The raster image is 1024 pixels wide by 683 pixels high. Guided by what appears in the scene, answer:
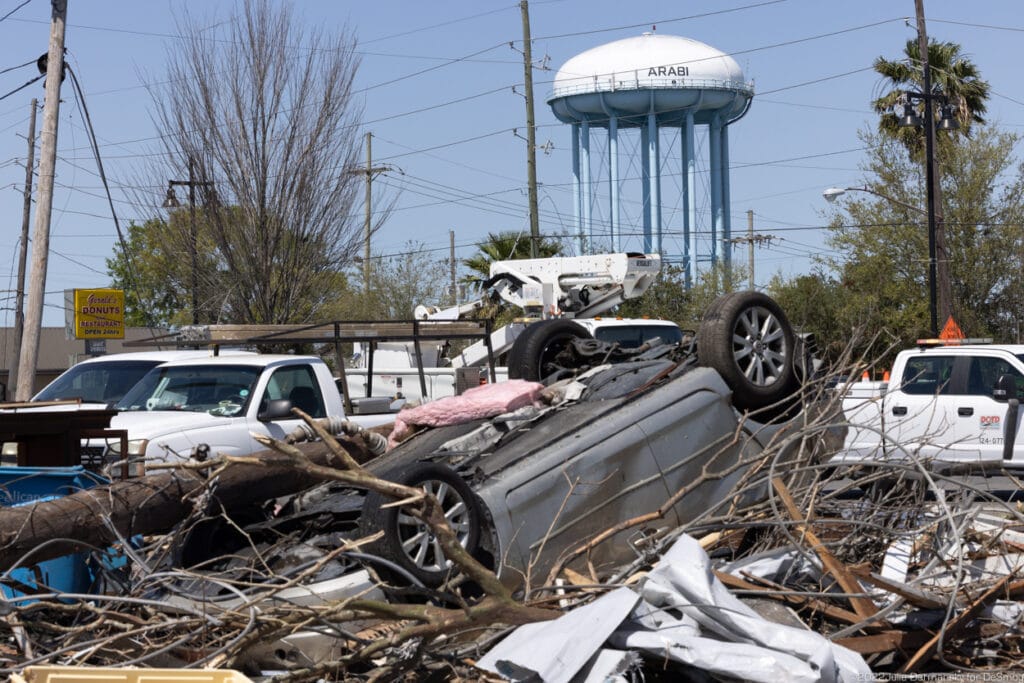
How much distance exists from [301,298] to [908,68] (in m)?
18.9

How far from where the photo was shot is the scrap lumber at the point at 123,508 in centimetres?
612

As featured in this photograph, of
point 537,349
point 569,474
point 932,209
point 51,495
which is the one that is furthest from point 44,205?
point 932,209

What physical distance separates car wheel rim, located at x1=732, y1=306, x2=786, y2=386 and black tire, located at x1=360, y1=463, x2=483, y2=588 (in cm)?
261

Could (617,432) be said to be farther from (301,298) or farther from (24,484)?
(301,298)

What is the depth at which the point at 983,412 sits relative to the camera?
14047mm

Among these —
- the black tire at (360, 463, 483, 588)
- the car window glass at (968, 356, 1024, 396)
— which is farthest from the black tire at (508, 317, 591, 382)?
the car window glass at (968, 356, 1024, 396)

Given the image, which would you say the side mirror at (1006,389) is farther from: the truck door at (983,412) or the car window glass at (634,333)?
the car window glass at (634,333)

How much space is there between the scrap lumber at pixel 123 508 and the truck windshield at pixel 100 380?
A: 5842 millimetres

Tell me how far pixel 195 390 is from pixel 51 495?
419 centimetres

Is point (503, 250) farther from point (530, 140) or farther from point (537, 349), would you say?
point (537, 349)

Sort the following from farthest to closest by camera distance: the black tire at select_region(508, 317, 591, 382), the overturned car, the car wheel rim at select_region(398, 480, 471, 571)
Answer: the black tire at select_region(508, 317, 591, 382), the overturned car, the car wheel rim at select_region(398, 480, 471, 571)

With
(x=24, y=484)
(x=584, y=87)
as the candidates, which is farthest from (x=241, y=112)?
(x=584, y=87)

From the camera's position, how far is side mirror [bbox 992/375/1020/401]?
44.9 feet

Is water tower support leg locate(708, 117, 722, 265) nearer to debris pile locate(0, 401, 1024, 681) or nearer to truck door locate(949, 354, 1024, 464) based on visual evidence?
truck door locate(949, 354, 1024, 464)
